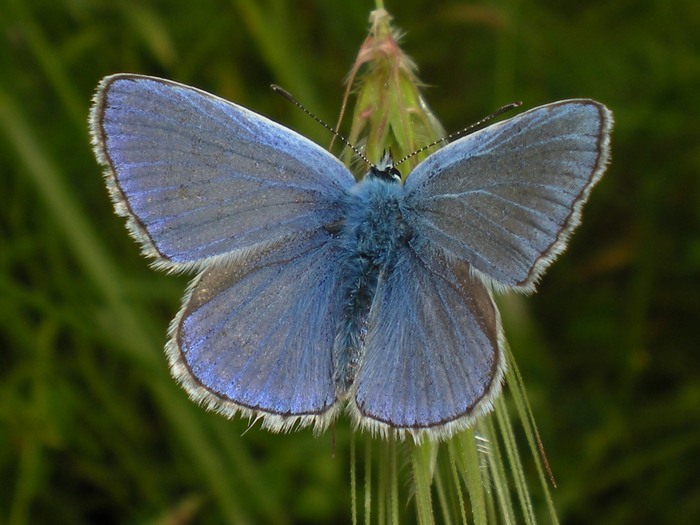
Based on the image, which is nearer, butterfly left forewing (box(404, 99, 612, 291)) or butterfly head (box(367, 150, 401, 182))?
butterfly left forewing (box(404, 99, 612, 291))

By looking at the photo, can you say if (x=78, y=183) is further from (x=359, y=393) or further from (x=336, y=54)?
(x=359, y=393)

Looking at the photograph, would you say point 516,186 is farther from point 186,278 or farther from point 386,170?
point 186,278

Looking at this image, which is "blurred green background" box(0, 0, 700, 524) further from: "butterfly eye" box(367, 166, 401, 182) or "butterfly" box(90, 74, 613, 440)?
"butterfly eye" box(367, 166, 401, 182)

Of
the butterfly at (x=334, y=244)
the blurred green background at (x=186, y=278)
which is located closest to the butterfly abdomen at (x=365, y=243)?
the butterfly at (x=334, y=244)

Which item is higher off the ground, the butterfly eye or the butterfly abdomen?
the butterfly eye

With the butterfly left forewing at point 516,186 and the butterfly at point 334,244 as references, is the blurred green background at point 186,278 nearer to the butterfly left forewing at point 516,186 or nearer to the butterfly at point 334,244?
the butterfly at point 334,244

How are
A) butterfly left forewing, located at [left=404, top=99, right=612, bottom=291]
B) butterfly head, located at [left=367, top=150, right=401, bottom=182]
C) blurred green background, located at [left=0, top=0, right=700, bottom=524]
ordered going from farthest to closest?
blurred green background, located at [left=0, top=0, right=700, bottom=524] → butterfly head, located at [left=367, top=150, right=401, bottom=182] → butterfly left forewing, located at [left=404, top=99, right=612, bottom=291]

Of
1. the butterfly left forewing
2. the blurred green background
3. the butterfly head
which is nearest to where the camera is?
the butterfly left forewing

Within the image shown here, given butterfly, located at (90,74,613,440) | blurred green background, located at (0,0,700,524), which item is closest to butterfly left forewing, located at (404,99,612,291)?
butterfly, located at (90,74,613,440)
